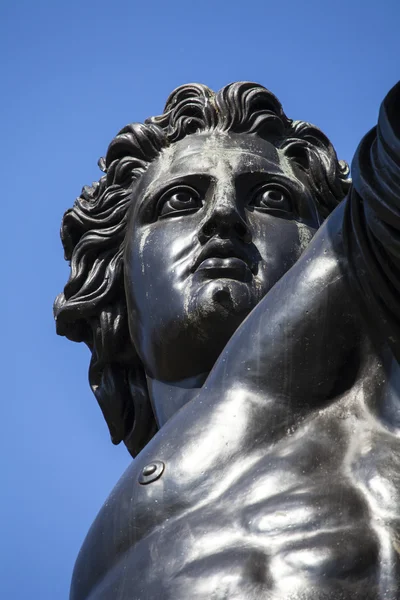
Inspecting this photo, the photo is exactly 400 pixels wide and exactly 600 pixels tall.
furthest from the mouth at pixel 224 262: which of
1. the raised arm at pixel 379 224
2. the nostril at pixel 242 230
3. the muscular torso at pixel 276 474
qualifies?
the raised arm at pixel 379 224

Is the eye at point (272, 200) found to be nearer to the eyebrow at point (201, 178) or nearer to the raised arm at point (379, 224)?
the eyebrow at point (201, 178)

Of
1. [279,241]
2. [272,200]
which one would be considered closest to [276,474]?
[279,241]

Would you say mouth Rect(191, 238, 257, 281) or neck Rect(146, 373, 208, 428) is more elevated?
mouth Rect(191, 238, 257, 281)

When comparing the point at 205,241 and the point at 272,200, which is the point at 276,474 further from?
the point at 272,200

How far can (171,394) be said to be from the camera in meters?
9.96

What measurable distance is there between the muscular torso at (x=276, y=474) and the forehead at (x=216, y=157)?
246 centimetres

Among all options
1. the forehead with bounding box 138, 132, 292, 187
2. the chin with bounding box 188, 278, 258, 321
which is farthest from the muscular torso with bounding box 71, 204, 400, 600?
the forehead with bounding box 138, 132, 292, 187

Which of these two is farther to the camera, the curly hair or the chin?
the curly hair

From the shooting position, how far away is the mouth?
986cm

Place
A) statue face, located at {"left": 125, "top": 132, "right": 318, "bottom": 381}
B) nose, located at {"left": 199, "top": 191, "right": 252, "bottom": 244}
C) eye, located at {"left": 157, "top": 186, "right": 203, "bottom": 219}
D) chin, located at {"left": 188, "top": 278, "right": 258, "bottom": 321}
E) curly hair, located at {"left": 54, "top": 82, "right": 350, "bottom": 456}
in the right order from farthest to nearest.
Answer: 1. curly hair, located at {"left": 54, "top": 82, "right": 350, "bottom": 456}
2. eye, located at {"left": 157, "top": 186, "right": 203, "bottom": 219}
3. nose, located at {"left": 199, "top": 191, "right": 252, "bottom": 244}
4. statue face, located at {"left": 125, "top": 132, "right": 318, "bottom": 381}
5. chin, located at {"left": 188, "top": 278, "right": 258, "bottom": 321}

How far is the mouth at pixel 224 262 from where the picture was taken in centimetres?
986

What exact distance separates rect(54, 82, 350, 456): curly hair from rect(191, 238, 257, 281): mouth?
3.58 ft

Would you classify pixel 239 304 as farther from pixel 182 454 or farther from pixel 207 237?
pixel 182 454

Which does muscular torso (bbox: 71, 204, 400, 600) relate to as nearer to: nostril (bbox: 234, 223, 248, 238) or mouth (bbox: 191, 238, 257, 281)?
mouth (bbox: 191, 238, 257, 281)
